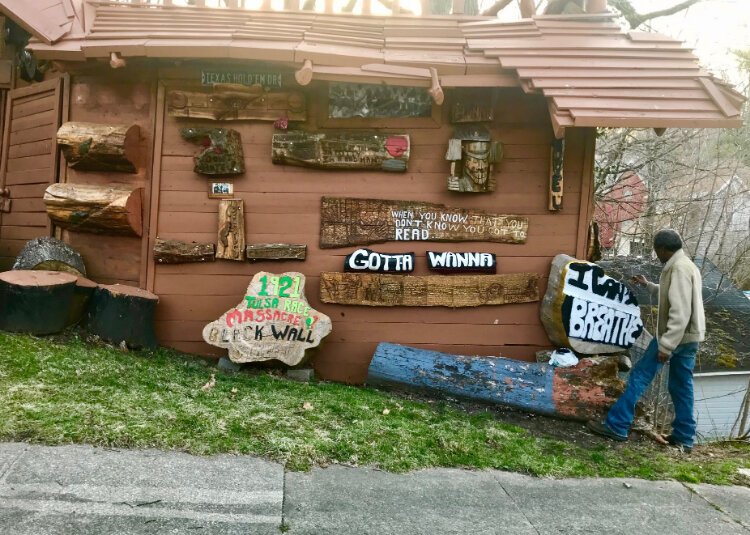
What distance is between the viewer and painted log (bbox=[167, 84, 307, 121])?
237 inches

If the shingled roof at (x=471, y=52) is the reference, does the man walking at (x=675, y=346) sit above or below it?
below

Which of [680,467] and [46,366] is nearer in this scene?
[680,467]

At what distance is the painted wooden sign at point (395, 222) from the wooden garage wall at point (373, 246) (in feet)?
0.31

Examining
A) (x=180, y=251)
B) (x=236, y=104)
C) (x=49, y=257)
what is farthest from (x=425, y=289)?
(x=49, y=257)

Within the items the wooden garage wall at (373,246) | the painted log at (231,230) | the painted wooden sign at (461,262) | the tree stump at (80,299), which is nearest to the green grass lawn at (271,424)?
the tree stump at (80,299)

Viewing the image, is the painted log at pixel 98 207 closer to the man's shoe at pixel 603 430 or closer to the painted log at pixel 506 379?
the painted log at pixel 506 379

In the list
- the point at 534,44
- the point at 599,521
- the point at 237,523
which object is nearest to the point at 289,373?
the point at 237,523

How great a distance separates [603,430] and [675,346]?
3.13 feet

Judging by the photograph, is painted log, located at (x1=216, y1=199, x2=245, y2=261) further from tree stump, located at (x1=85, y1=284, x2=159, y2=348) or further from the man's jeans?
the man's jeans

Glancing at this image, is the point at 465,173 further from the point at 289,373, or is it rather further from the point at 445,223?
the point at 289,373

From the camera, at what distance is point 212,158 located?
6055 mm

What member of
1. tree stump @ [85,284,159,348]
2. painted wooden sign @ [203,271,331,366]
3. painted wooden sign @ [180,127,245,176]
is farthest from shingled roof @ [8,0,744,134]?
tree stump @ [85,284,159,348]

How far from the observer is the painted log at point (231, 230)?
6.04 meters

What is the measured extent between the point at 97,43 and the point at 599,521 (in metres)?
6.05
